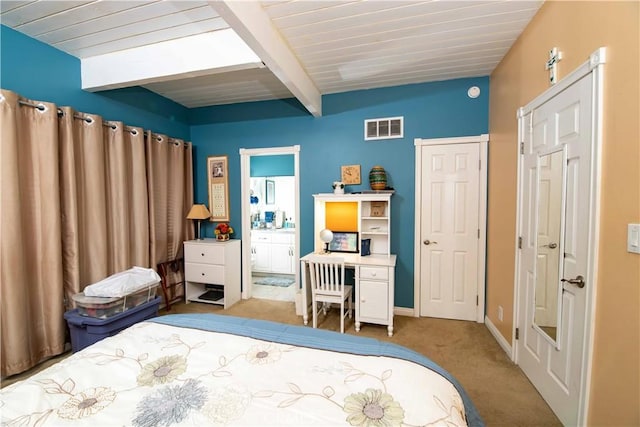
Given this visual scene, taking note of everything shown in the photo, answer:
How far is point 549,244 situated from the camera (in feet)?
5.76

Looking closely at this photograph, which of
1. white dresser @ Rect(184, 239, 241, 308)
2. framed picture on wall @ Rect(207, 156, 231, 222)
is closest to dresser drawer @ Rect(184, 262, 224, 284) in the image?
white dresser @ Rect(184, 239, 241, 308)

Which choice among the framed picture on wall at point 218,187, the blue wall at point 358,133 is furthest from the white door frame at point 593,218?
the framed picture on wall at point 218,187

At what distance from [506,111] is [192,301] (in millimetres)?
4177

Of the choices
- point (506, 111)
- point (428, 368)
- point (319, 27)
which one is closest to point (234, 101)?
point (319, 27)

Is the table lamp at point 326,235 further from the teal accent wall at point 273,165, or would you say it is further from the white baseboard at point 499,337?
the teal accent wall at point 273,165

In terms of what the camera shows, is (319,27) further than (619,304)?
Yes

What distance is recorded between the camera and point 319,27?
6.70 ft

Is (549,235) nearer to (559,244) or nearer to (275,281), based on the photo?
(559,244)

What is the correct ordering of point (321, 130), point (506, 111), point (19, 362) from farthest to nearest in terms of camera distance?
point (321, 130) < point (506, 111) < point (19, 362)

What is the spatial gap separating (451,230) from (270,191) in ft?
11.5

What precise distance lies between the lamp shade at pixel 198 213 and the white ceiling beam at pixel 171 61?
1.60m

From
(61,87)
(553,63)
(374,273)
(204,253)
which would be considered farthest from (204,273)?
(553,63)

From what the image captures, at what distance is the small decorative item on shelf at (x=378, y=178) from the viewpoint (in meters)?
3.03

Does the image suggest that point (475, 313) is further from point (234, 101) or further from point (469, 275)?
point (234, 101)
